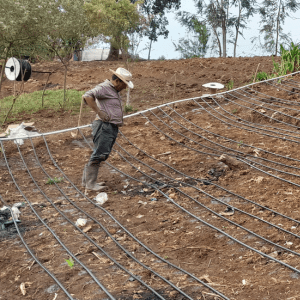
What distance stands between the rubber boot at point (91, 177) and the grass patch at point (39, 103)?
13.1 feet

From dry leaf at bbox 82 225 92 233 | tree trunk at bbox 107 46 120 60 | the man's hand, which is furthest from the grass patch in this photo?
tree trunk at bbox 107 46 120 60

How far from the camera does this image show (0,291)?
7.98ft

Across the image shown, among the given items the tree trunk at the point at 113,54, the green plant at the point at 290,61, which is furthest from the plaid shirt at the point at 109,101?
the tree trunk at the point at 113,54

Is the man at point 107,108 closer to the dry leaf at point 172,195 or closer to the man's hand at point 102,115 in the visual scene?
the man's hand at point 102,115

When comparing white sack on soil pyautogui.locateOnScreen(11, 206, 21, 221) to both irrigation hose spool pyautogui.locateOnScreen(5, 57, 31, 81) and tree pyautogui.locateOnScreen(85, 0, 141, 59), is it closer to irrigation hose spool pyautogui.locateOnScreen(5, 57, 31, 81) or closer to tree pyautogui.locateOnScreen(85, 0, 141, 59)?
irrigation hose spool pyautogui.locateOnScreen(5, 57, 31, 81)

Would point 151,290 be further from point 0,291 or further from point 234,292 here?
point 0,291

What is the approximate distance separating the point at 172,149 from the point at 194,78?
4367 millimetres

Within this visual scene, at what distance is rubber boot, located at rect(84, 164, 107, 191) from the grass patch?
4.01 m

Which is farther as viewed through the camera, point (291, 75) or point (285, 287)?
point (291, 75)

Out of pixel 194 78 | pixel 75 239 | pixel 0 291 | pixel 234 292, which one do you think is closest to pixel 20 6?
pixel 194 78

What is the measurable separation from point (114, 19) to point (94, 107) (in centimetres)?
661

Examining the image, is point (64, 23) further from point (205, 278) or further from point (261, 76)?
point (205, 278)

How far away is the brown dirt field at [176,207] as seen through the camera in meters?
2.50

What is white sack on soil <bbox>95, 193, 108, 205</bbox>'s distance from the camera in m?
3.74
